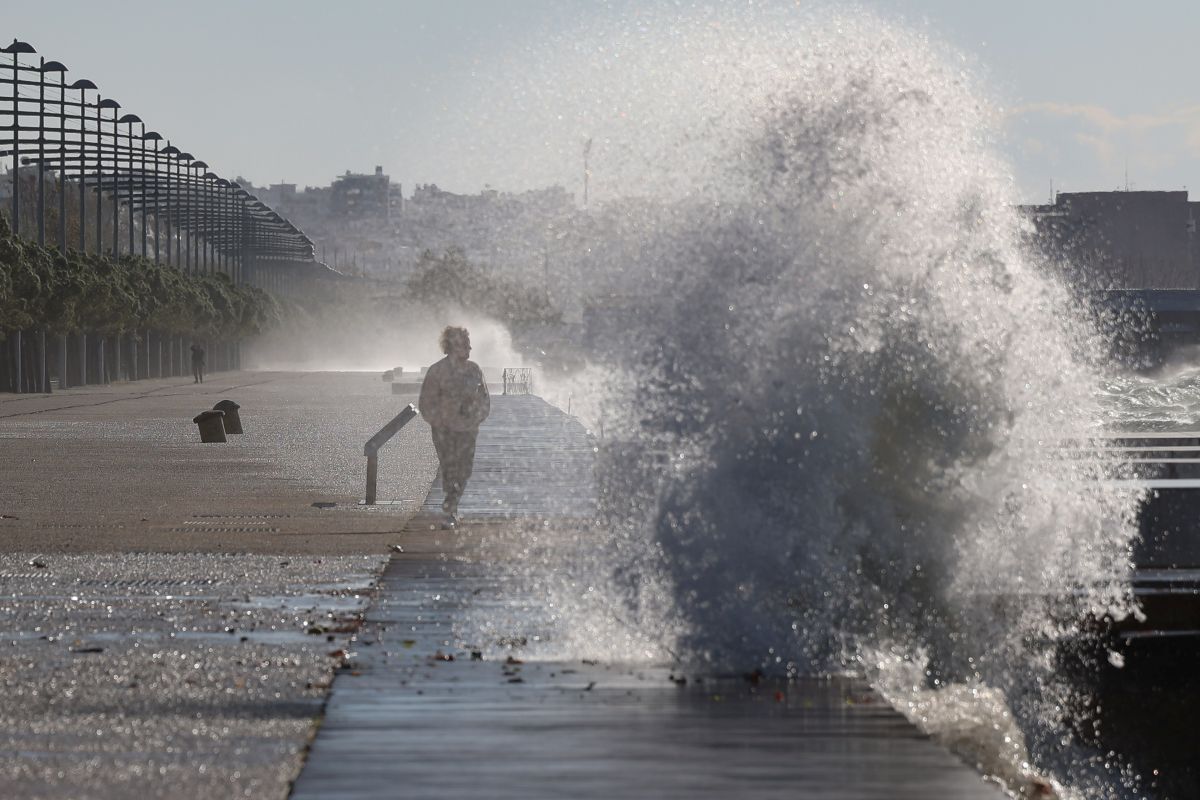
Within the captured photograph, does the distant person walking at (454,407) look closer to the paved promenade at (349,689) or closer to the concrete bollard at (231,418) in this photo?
the paved promenade at (349,689)

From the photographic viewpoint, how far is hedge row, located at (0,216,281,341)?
64.1 meters

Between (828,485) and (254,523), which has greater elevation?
(828,485)

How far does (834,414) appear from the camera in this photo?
9.88 metres

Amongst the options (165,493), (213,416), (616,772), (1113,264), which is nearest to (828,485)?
(616,772)

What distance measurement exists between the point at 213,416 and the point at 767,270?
22540 mm

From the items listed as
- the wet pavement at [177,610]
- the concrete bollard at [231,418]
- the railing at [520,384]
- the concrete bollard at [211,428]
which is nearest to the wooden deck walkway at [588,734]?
the wet pavement at [177,610]

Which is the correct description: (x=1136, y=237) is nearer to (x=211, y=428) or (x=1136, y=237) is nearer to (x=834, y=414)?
(x=211, y=428)

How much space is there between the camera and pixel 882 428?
10055 mm

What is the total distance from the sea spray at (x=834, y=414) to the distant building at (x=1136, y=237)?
151m

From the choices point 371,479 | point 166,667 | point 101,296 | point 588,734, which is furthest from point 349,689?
point 101,296

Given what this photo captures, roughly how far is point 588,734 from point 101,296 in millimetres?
71752

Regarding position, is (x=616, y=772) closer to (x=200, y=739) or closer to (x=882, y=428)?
(x=200, y=739)

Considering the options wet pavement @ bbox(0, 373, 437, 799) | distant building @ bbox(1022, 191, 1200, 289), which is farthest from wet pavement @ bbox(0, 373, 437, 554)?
distant building @ bbox(1022, 191, 1200, 289)

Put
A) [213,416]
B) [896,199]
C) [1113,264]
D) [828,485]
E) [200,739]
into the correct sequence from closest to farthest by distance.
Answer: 1. [200,739]
2. [828,485]
3. [896,199]
4. [213,416]
5. [1113,264]
